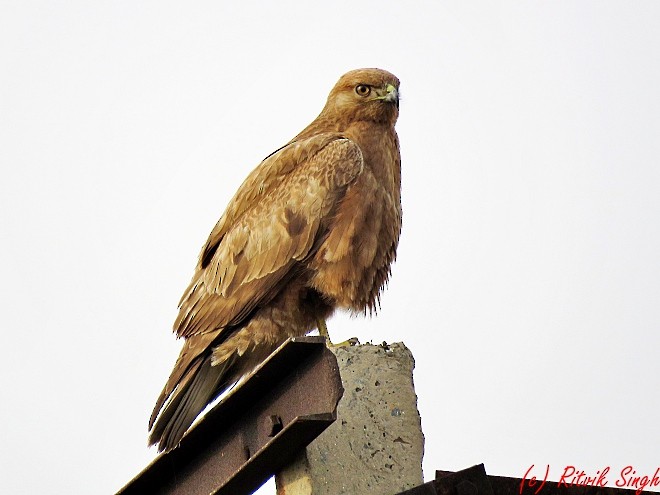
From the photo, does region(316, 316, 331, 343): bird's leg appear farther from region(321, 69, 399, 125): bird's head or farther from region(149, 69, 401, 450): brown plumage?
region(321, 69, 399, 125): bird's head

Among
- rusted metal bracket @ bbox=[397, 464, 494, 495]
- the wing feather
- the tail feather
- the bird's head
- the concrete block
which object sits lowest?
rusted metal bracket @ bbox=[397, 464, 494, 495]

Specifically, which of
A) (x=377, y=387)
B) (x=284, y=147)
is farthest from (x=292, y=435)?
(x=284, y=147)

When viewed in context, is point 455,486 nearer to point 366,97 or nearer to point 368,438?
point 368,438

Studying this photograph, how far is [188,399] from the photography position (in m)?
6.09

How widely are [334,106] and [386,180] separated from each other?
37.4 inches

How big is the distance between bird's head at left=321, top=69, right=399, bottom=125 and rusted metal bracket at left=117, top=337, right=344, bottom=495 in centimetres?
337

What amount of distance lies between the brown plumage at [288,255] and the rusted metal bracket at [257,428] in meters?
1.13

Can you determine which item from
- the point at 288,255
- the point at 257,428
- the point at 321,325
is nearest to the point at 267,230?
the point at 288,255

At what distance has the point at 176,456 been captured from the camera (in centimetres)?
509

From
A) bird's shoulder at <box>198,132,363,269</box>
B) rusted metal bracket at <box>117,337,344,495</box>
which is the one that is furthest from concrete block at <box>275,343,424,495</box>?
bird's shoulder at <box>198,132,363,269</box>

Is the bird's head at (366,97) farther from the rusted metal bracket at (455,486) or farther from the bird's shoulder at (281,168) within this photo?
the rusted metal bracket at (455,486)

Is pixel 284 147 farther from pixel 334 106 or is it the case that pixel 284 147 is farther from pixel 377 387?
pixel 377 387

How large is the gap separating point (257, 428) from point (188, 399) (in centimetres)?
154

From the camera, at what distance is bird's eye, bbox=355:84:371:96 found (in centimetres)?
773
